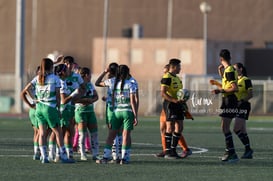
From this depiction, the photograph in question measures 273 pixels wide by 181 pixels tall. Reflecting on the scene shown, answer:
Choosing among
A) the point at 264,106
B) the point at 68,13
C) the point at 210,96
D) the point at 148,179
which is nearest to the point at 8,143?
the point at 148,179

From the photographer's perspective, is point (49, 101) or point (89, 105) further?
point (89, 105)

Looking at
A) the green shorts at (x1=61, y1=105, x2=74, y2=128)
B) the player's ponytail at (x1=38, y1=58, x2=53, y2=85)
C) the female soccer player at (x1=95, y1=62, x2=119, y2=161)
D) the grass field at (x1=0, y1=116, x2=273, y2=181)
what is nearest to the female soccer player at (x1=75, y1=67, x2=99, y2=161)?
the green shorts at (x1=61, y1=105, x2=74, y2=128)

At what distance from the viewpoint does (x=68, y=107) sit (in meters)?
20.6

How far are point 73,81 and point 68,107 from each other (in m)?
0.59

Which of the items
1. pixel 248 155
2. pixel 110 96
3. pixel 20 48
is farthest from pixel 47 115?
pixel 20 48

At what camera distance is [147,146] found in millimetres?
25188

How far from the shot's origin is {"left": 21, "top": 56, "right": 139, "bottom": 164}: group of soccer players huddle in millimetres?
19422

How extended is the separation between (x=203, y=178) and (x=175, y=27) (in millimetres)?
54579

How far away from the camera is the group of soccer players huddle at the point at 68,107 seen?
63.7 feet

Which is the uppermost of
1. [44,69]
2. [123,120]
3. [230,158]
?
[44,69]

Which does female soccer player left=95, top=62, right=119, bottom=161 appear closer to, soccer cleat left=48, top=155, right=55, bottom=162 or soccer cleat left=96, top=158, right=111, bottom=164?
soccer cleat left=96, top=158, right=111, bottom=164

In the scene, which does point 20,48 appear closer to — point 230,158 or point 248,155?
point 248,155

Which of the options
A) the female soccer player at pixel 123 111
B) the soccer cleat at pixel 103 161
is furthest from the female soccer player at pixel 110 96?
the soccer cleat at pixel 103 161

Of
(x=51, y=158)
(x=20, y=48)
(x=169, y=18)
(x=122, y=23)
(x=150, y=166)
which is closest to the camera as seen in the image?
(x=150, y=166)
